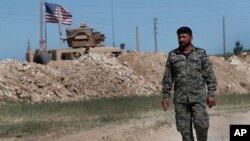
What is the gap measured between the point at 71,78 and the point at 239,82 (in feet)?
45.9

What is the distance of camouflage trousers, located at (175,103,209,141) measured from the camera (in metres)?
8.85

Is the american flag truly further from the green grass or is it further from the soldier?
the soldier

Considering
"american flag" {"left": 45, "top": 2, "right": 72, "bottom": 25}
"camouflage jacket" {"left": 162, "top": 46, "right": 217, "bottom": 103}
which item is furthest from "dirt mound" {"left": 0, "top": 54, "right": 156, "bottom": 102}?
"camouflage jacket" {"left": 162, "top": 46, "right": 217, "bottom": 103}

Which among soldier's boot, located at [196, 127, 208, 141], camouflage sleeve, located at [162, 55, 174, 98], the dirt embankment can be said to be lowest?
the dirt embankment

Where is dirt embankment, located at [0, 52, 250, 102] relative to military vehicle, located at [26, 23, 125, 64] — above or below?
below

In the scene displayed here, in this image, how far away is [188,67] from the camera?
8953 millimetres

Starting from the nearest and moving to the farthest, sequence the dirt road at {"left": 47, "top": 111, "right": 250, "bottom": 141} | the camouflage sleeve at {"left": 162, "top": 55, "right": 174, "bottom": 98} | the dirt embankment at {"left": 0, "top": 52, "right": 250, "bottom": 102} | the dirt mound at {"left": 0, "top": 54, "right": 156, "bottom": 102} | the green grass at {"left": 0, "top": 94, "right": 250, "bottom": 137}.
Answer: the camouflage sleeve at {"left": 162, "top": 55, "right": 174, "bottom": 98} → the dirt road at {"left": 47, "top": 111, "right": 250, "bottom": 141} → the green grass at {"left": 0, "top": 94, "right": 250, "bottom": 137} → the dirt mound at {"left": 0, "top": 54, "right": 156, "bottom": 102} → the dirt embankment at {"left": 0, "top": 52, "right": 250, "bottom": 102}

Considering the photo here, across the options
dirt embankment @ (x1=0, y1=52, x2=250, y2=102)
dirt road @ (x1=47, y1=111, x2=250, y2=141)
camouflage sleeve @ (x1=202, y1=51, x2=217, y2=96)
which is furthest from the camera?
dirt embankment @ (x1=0, y1=52, x2=250, y2=102)

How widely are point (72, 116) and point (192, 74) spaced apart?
36.4 ft

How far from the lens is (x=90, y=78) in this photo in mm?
35406

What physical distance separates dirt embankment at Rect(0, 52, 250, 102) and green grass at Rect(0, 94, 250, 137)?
7.36 m

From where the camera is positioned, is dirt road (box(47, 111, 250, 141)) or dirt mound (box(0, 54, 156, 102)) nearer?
dirt road (box(47, 111, 250, 141))

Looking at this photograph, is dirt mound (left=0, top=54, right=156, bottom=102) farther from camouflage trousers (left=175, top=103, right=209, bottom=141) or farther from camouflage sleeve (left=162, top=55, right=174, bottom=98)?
camouflage trousers (left=175, top=103, right=209, bottom=141)

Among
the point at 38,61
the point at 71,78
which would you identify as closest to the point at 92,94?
the point at 71,78
